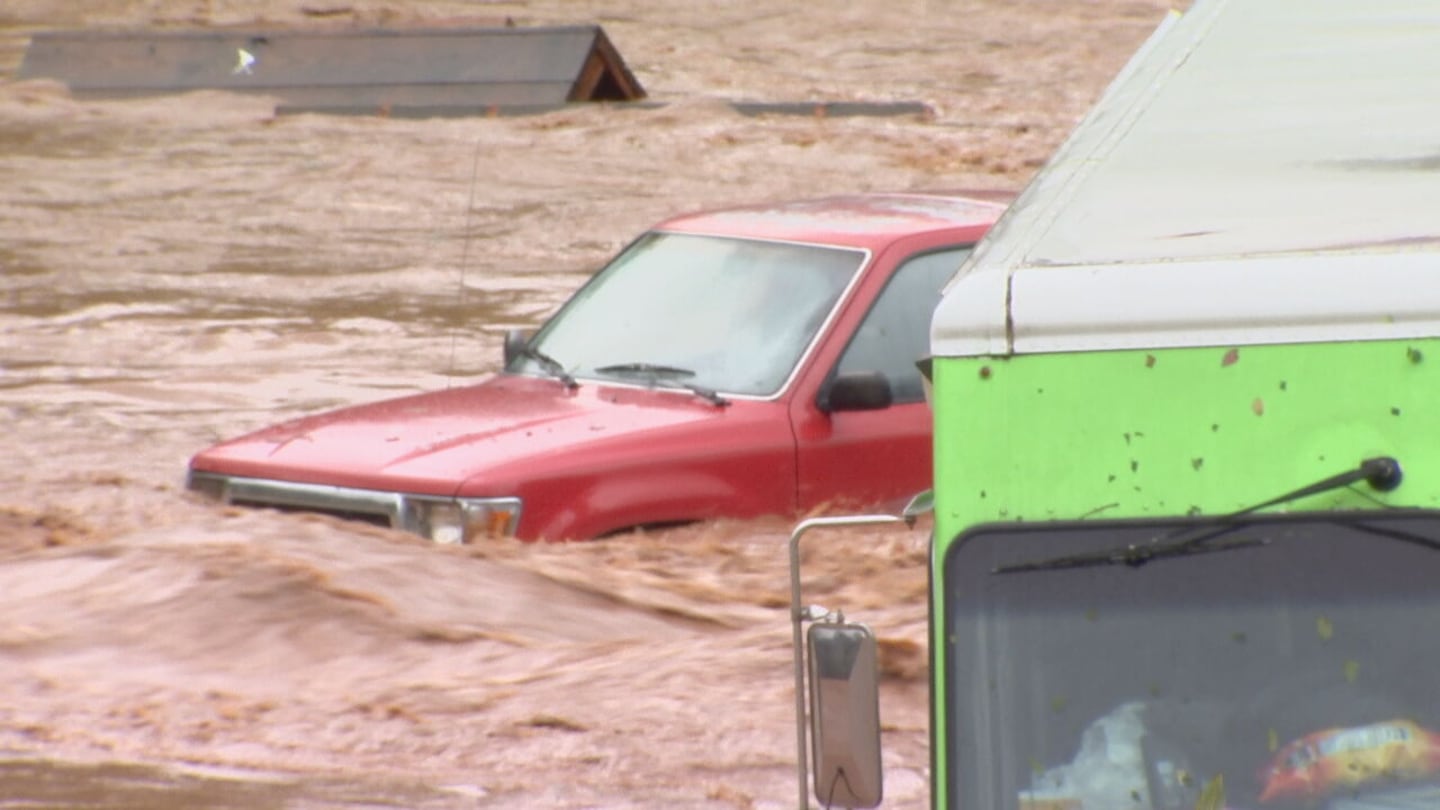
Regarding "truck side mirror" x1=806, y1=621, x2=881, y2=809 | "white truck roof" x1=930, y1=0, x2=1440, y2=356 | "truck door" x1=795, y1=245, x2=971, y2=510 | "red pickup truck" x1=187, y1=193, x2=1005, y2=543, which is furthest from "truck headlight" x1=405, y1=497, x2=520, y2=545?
"truck side mirror" x1=806, y1=621, x2=881, y2=809

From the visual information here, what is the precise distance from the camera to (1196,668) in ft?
10.6

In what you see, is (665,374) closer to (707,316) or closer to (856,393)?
(707,316)

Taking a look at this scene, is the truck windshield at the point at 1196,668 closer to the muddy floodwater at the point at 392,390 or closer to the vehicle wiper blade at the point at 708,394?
the muddy floodwater at the point at 392,390

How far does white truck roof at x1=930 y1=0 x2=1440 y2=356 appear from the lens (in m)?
3.15

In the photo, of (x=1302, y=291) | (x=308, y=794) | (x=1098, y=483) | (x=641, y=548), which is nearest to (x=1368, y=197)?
(x=1302, y=291)

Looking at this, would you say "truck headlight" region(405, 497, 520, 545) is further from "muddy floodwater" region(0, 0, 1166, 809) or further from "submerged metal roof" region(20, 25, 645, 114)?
"submerged metal roof" region(20, 25, 645, 114)

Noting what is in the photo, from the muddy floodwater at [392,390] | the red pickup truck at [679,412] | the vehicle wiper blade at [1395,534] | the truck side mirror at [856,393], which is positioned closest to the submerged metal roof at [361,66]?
the muddy floodwater at [392,390]

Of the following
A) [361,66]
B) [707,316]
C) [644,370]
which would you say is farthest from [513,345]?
[361,66]

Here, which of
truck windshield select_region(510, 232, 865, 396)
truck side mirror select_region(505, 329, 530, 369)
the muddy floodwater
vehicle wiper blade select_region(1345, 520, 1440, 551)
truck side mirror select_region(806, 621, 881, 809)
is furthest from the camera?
truck side mirror select_region(505, 329, 530, 369)

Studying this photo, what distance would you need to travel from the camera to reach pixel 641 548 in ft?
27.5

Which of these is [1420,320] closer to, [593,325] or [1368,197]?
[1368,197]

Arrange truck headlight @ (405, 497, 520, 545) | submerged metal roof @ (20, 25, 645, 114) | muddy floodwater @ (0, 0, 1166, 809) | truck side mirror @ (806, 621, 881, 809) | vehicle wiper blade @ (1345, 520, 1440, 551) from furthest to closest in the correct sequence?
submerged metal roof @ (20, 25, 645, 114)
truck headlight @ (405, 497, 520, 545)
muddy floodwater @ (0, 0, 1166, 809)
truck side mirror @ (806, 621, 881, 809)
vehicle wiper blade @ (1345, 520, 1440, 551)

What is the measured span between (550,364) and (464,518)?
121 cm

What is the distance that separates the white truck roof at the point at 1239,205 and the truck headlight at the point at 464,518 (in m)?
3.73
